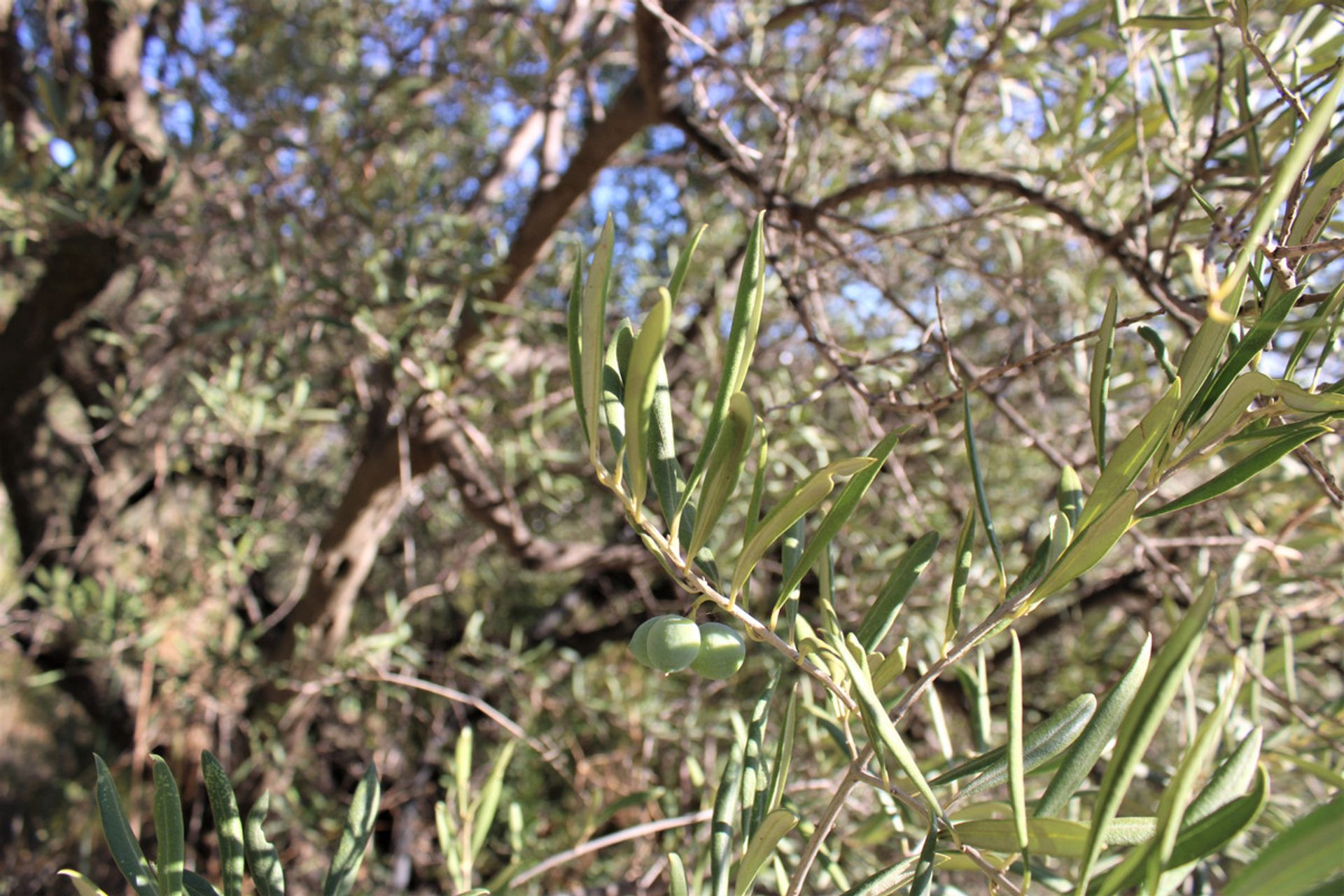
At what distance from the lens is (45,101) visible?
64.1 inches

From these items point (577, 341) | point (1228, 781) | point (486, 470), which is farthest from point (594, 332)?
point (486, 470)

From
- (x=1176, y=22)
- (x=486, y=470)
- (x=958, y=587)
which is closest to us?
(x=958, y=587)

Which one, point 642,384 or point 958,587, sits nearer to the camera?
point 642,384

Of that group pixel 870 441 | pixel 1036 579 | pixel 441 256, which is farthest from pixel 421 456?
pixel 1036 579

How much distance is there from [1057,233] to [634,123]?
90 cm

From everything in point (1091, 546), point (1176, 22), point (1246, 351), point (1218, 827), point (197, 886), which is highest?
point (1176, 22)

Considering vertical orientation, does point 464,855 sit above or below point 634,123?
below

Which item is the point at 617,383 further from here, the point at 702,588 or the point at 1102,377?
the point at 1102,377

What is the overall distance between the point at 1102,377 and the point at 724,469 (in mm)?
230

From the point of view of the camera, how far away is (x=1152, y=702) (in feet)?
0.96

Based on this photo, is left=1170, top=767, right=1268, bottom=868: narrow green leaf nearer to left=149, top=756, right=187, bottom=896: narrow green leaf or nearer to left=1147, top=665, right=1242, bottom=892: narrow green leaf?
left=1147, top=665, right=1242, bottom=892: narrow green leaf

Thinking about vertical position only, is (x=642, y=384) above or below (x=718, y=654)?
above

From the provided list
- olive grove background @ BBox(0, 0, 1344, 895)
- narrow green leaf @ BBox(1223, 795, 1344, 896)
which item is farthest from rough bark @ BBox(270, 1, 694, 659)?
narrow green leaf @ BBox(1223, 795, 1344, 896)

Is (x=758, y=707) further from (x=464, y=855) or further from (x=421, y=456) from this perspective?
(x=421, y=456)
